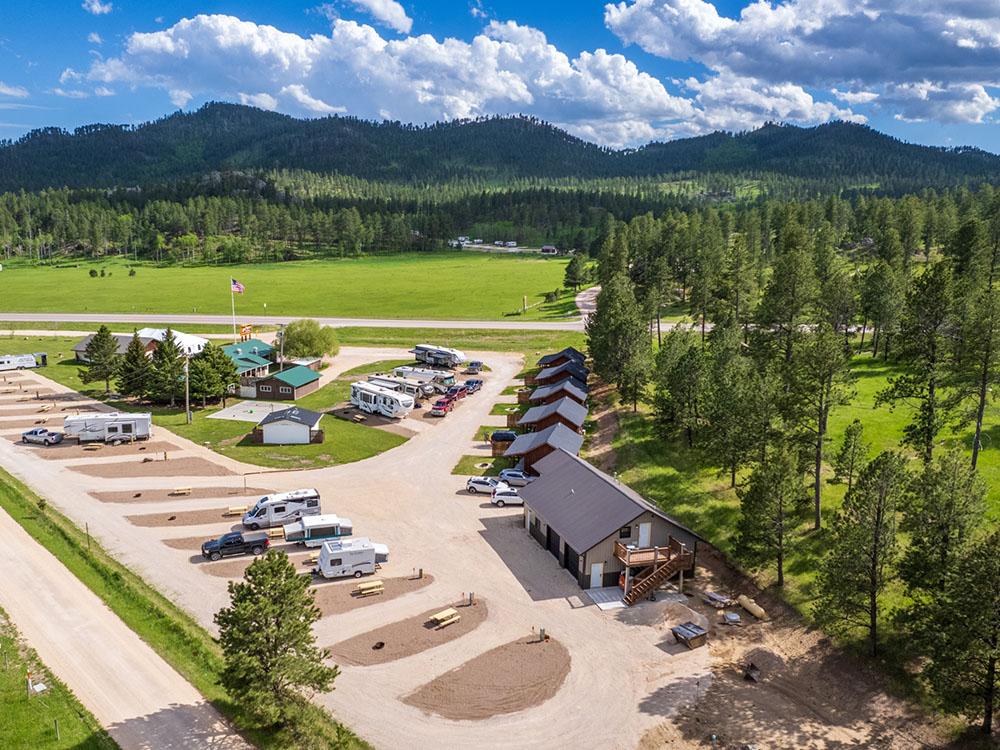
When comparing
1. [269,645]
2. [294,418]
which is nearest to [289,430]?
[294,418]

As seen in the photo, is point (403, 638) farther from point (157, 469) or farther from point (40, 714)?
point (157, 469)

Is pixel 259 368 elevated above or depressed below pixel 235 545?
above

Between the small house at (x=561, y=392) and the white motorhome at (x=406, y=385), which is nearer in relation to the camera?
the small house at (x=561, y=392)

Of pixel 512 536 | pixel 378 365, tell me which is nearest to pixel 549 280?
pixel 378 365

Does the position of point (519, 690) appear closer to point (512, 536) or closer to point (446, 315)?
point (512, 536)

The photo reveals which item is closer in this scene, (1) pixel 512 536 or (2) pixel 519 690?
(2) pixel 519 690

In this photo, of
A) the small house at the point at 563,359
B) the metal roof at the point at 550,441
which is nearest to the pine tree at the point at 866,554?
the metal roof at the point at 550,441

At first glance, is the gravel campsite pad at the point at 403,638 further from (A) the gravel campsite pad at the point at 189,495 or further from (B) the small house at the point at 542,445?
(A) the gravel campsite pad at the point at 189,495
